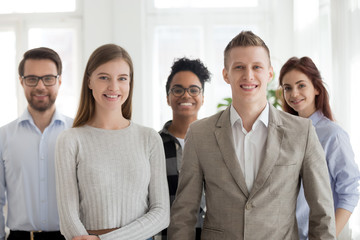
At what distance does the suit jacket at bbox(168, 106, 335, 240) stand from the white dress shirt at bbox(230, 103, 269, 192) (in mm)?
43

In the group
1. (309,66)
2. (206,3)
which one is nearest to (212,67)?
(206,3)

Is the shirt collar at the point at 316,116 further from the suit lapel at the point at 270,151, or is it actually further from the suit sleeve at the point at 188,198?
the suit sleeve at the point at 188,198

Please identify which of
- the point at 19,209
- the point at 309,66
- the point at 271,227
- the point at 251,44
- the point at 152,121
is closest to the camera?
the point at 271,227

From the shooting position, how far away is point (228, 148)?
5.75ft

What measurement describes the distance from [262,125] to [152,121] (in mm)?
3690

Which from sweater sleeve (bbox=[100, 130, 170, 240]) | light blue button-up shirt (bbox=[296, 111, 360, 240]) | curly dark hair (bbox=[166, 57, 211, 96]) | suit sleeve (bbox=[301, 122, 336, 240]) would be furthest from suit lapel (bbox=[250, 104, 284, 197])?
curly dark hair (bbox=[166, 57, 211, 96])

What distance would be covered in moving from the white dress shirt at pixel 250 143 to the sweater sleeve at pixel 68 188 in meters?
0.71

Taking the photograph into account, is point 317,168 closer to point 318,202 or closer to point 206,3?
point 318,202

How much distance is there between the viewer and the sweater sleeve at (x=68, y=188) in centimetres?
167

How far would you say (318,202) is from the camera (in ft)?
5.54

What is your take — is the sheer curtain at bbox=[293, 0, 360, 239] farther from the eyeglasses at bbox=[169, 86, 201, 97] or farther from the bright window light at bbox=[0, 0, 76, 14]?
the bright window light at bbox=[0, 0, 76, 14]

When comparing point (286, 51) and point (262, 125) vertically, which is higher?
point (286, 51)

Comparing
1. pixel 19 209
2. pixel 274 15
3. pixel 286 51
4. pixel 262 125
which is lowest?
pixel 19 209

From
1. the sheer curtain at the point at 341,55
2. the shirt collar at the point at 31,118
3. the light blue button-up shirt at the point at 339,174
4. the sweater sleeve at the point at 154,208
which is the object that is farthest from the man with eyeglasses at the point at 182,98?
the sheer curtain at the point at 341,55
